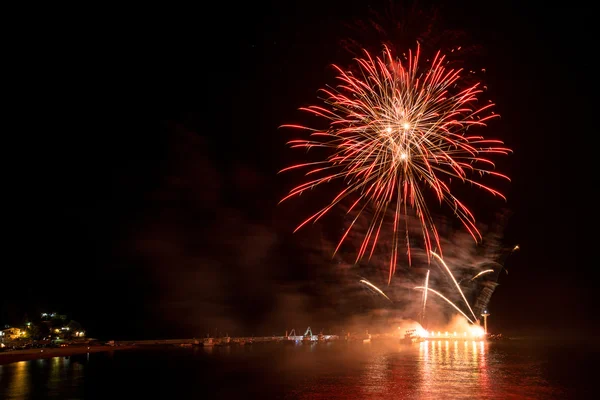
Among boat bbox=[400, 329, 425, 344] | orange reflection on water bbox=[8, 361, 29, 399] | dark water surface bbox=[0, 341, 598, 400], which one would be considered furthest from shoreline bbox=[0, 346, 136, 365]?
boat bbox=[400, 329, 425, 344]

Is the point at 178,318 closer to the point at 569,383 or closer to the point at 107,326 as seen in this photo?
the point at 107,326

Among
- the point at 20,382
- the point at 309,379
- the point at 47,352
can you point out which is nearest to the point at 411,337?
the point at 309,379

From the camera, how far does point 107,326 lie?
215 ft

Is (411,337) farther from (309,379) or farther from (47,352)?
(47,352)

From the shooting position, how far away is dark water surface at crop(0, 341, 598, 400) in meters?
18.0

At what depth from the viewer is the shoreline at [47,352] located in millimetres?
32106

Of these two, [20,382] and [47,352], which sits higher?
[47,352]

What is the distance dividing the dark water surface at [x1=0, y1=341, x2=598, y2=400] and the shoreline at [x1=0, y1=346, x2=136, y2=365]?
1.43 meters

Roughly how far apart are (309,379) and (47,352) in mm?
22301

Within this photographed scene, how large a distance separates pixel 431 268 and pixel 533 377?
19.1m

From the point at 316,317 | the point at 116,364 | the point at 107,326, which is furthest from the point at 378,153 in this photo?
the point at 107,326

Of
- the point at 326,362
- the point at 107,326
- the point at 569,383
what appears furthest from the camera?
the point at 107,326

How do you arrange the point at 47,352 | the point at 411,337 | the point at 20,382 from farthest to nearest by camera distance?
the point at 411,337
the point at 47,352
the point at 20,382

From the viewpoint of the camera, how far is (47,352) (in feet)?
119
